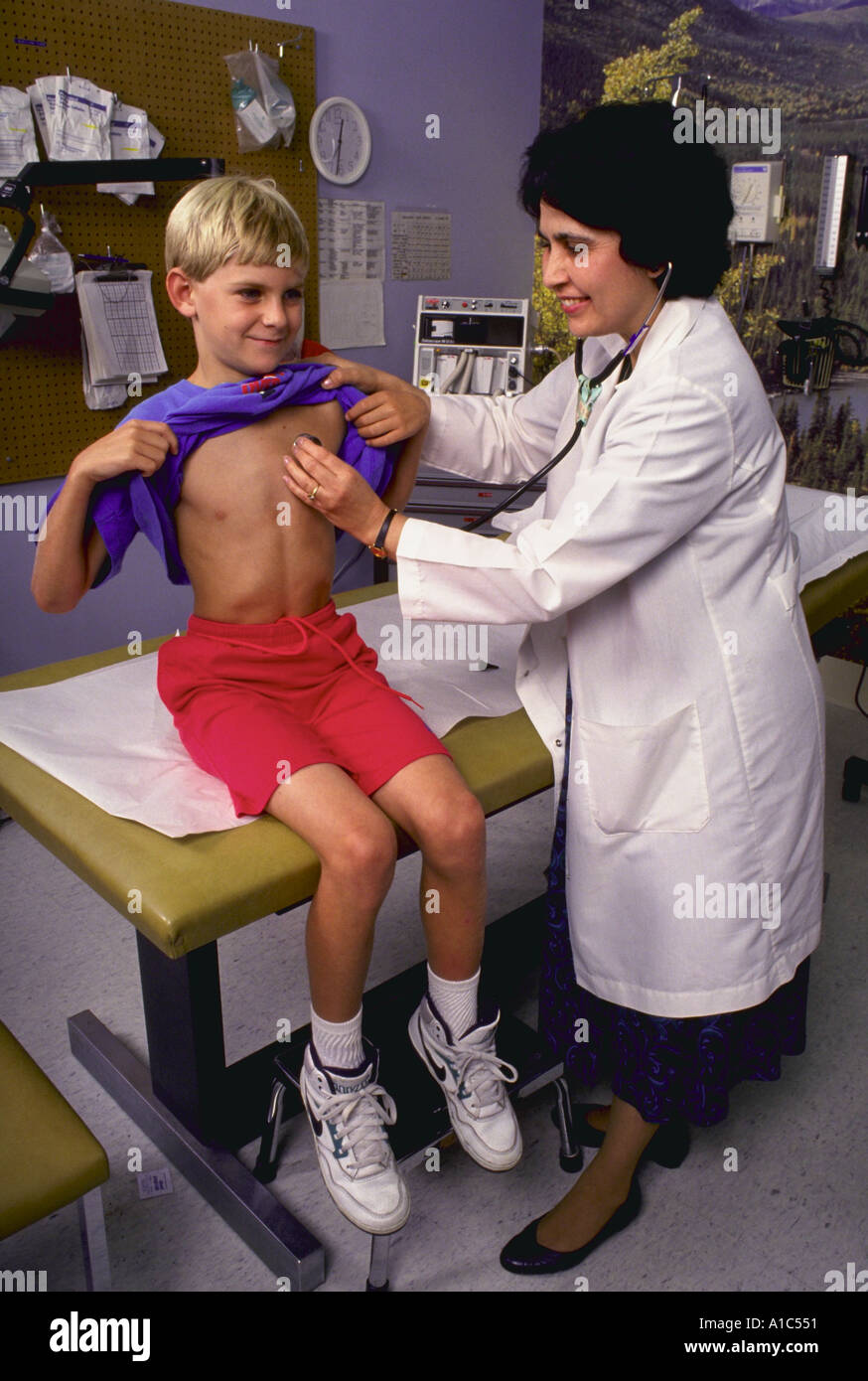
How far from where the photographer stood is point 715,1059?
1.46m

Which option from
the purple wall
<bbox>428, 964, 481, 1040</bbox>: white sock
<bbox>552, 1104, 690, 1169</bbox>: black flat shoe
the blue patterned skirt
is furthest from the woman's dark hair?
the purple wall

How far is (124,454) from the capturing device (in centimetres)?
126

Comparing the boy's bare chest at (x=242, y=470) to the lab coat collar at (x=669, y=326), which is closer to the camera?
the lab coat collar at (x=669, y=326)

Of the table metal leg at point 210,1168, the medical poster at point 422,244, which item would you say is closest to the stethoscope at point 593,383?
the table metal leg at point 210,1168

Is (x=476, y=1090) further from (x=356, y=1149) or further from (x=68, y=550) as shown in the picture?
(x=68, y=550)

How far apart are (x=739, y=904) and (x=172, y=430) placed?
967 mm

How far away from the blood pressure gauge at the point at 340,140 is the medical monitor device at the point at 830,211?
1.39 meters

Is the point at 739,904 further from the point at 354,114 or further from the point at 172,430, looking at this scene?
the point at 354,114

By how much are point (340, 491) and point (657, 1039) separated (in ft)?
2.82

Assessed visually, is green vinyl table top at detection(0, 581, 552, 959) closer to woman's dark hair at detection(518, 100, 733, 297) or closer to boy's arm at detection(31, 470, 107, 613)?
boy's arm at detection(31, 470, 107, 613)

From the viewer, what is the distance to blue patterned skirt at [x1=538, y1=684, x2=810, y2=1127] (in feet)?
4.77

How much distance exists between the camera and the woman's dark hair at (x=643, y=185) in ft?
3.91

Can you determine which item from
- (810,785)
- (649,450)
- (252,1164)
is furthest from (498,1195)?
(649,450)

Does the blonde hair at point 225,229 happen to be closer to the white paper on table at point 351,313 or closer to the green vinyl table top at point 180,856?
the green vinyl table top at point 180,856
